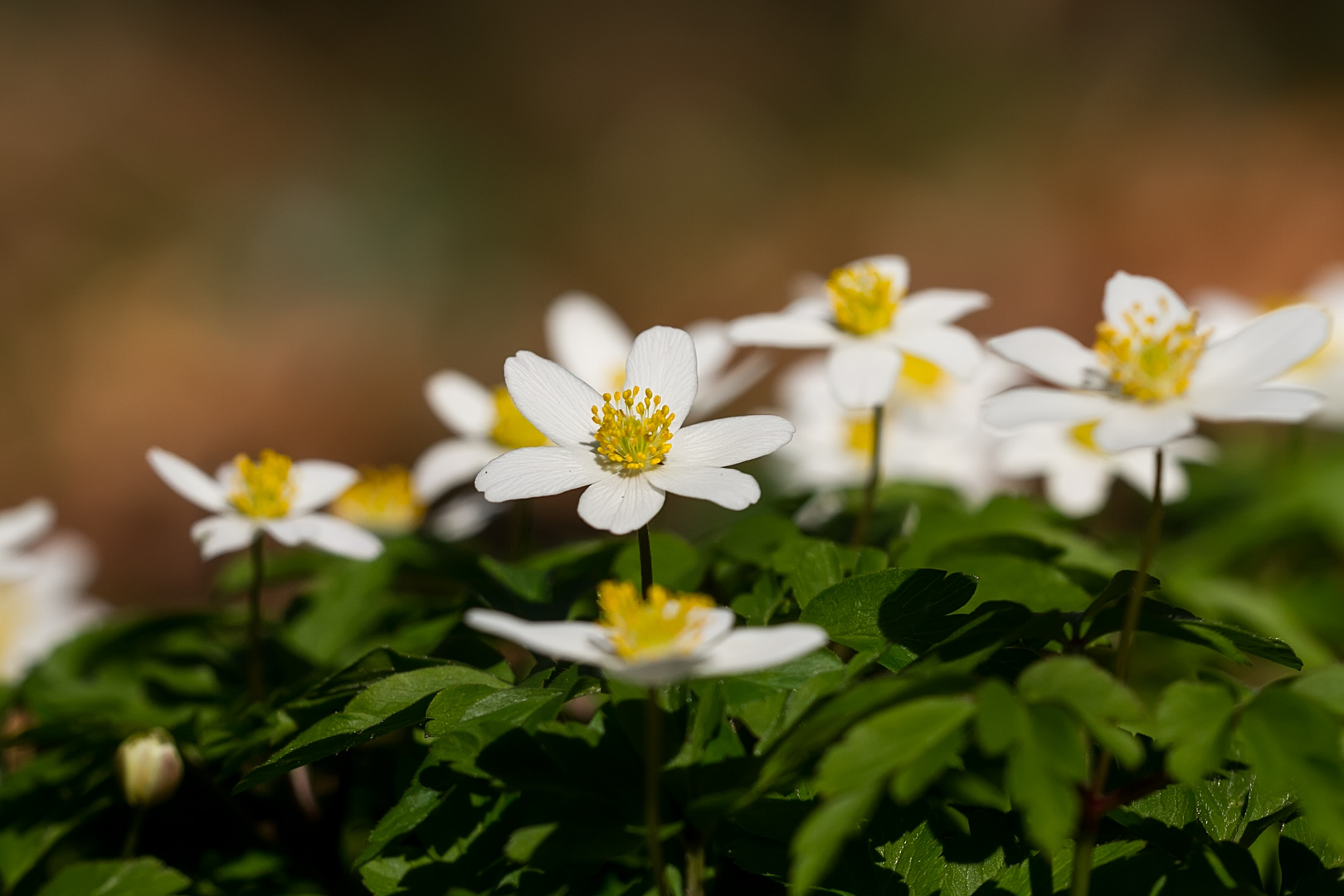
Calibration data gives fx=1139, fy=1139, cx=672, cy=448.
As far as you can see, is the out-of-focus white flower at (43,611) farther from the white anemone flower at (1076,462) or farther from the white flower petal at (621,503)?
the white anemone flower at (1076,462)

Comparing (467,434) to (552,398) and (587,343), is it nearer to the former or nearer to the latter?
(587,343)

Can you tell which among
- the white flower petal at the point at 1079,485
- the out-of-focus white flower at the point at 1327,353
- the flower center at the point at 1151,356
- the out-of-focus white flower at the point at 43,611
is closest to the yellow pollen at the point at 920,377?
the white flower petal at the point at 1079,485

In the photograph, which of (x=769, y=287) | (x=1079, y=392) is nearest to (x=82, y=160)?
(x=769, y=287)

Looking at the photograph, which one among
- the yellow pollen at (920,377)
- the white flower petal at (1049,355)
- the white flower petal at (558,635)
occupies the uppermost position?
the yellow pollen at (920,377)

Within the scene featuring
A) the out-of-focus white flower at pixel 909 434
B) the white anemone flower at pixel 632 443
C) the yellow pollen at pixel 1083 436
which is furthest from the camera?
the out-of-focus white flower at pixel 909 434

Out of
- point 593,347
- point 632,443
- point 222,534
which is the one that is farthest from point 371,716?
point 593,347

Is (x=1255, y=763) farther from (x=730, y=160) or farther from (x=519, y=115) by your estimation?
(x=519, y=115)

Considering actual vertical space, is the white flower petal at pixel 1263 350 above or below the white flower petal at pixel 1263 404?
above
